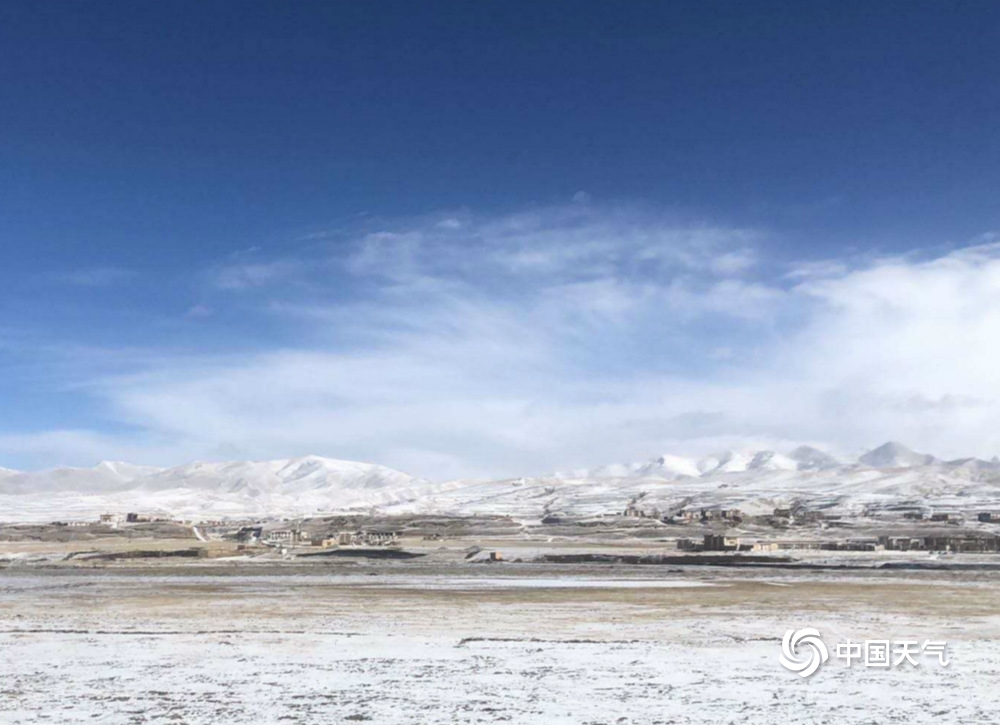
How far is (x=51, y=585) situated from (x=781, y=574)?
135 ft

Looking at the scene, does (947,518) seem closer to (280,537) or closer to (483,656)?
(280,537)

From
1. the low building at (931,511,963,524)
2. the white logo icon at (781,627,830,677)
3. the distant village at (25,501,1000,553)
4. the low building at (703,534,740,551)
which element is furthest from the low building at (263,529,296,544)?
the white logo icon at (781,627,830,677)

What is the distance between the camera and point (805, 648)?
2472 centimetres

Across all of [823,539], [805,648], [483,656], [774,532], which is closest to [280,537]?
[774,532]

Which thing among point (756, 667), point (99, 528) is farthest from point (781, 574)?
point (99, 528)

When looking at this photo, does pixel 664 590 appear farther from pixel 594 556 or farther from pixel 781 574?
pixel 594 556

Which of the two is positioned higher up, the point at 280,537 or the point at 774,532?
the point at 280,537

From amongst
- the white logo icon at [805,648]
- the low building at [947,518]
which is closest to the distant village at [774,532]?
the low building at [947,518]

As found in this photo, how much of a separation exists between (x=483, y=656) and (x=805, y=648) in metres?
8.14

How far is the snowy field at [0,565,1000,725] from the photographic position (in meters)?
17.8

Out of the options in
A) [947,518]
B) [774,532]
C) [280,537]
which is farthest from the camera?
[947,518]

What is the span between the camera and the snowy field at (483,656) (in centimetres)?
1783

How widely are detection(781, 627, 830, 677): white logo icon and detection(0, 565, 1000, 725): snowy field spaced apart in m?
0.38

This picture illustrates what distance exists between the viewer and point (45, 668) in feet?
73.5
